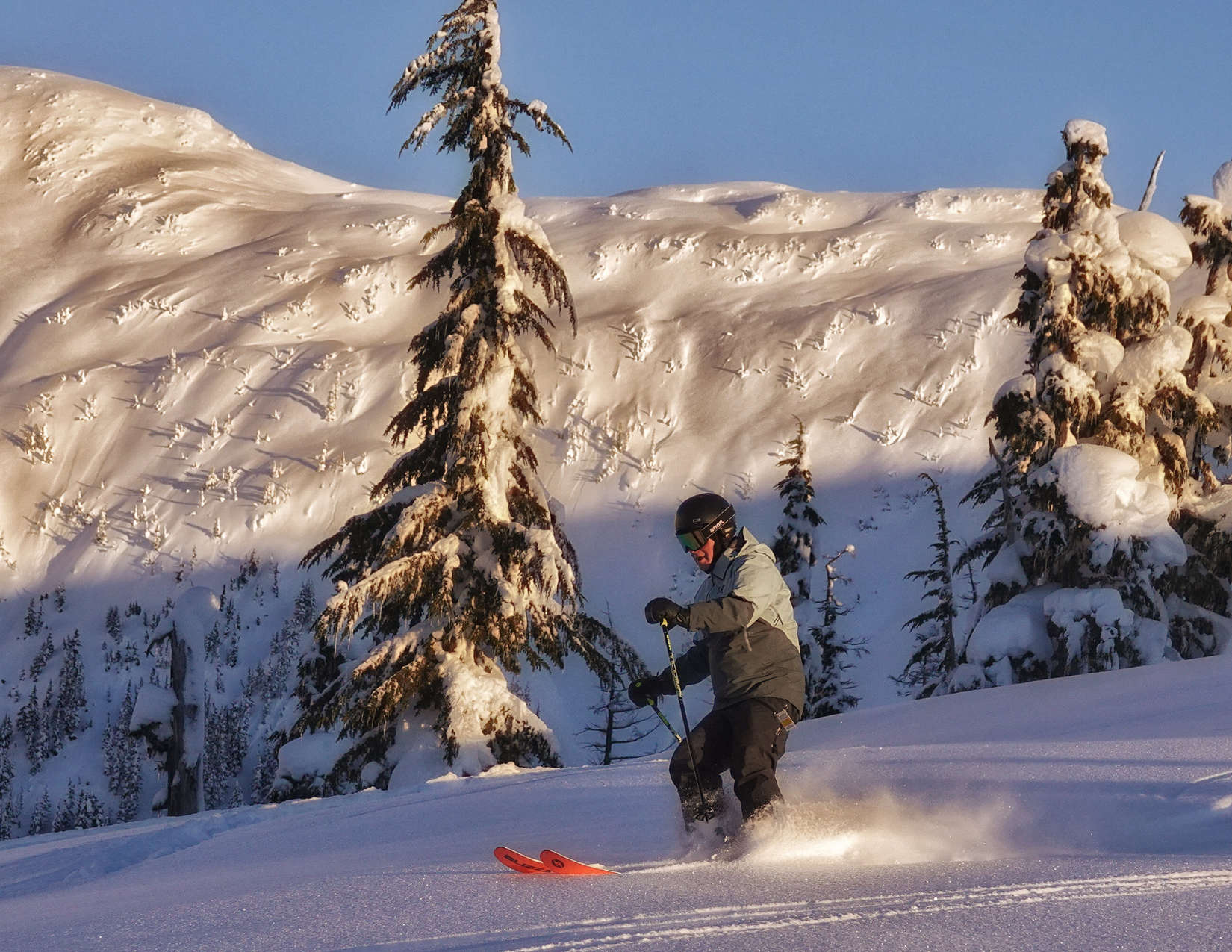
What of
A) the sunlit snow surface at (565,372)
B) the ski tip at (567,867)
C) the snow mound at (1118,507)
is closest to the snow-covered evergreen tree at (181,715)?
the sunlit snow surface at (565,372)

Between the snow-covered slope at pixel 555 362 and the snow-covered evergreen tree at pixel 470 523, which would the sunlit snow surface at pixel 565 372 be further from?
the snow-covered evergreen tree at pixel 470 523

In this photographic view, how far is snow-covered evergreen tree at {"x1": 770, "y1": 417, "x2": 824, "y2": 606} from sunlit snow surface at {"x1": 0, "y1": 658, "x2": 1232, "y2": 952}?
64.7 ft

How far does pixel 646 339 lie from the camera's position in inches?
2366

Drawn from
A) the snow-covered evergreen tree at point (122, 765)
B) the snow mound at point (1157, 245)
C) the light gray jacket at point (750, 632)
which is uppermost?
the snow mound at point (1157, 245)

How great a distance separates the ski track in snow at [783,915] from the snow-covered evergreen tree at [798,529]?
82.2ft

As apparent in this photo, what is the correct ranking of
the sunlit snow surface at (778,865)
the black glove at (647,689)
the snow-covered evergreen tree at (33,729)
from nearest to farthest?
the sunlit snow surface at (778,865) < the black glove at (647,689) < the snow-covered evergreen tree at (33,729)

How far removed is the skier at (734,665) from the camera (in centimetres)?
614

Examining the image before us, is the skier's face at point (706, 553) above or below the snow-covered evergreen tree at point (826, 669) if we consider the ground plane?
above

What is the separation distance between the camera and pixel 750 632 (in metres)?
6.55

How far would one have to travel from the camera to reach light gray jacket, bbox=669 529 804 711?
20.9 ft

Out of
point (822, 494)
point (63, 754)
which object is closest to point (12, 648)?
point (63, 754)

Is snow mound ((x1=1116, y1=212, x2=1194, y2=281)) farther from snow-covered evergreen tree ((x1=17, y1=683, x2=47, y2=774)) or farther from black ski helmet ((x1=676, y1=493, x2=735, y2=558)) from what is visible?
snow-covered evergreen tree ((x1=17, y1=683, x2=47, y2=774))

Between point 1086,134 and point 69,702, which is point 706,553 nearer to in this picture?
point 1086,134

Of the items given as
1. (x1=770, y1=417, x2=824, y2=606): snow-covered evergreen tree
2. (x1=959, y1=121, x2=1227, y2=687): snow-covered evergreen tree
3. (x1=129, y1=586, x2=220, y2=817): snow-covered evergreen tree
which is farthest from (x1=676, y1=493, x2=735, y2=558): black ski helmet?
(x1=770, y1=417, x2=824, y2=606): snow-covered evergreen tree
